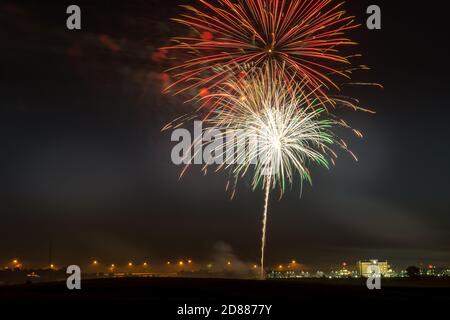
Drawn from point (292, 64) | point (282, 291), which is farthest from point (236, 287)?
point (292, 64)

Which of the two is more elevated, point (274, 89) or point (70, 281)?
point (274, 89)

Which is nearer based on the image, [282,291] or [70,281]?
[282,291]

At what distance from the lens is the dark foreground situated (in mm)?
30047

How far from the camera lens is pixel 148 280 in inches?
1817

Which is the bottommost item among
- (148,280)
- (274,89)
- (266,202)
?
(148,280)

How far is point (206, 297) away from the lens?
3412cm

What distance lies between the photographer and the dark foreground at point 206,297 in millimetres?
30047
